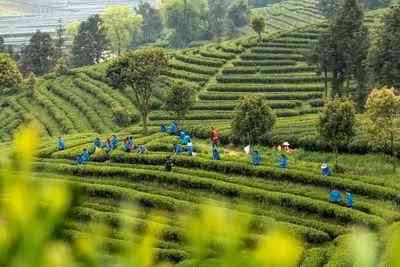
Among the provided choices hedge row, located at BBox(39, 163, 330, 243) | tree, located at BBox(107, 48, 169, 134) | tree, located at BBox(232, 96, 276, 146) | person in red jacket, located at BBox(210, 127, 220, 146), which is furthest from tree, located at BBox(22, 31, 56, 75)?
tree, located at BBox(232, 96, 276, 146)

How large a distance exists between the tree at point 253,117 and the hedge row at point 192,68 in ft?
62.8

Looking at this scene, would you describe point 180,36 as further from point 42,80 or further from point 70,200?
point 70,200

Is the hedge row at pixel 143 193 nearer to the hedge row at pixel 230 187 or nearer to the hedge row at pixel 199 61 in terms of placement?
the hedge row at pixel 230 187

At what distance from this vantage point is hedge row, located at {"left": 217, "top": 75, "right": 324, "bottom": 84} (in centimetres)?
4219

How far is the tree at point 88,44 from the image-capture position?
6850cm

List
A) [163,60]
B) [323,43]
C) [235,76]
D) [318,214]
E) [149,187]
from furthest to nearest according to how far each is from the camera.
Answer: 1. [235,76]
2. [323,43]
3. [163,60]
4. [149,187]
5. [318,214]

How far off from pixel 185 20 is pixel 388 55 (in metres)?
53.1

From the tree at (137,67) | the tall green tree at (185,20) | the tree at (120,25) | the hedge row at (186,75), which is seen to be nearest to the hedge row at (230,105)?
the hedge row at (186,75)

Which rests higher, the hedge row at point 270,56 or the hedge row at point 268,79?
the hedge row at point 270,56

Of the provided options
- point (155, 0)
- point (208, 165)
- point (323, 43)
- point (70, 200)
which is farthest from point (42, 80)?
point (155, 0)

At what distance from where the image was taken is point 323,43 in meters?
35.9

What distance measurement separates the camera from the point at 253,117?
1013 inches

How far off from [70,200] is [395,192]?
2033 centimetres

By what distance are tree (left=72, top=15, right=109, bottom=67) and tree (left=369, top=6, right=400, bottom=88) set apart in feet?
136
